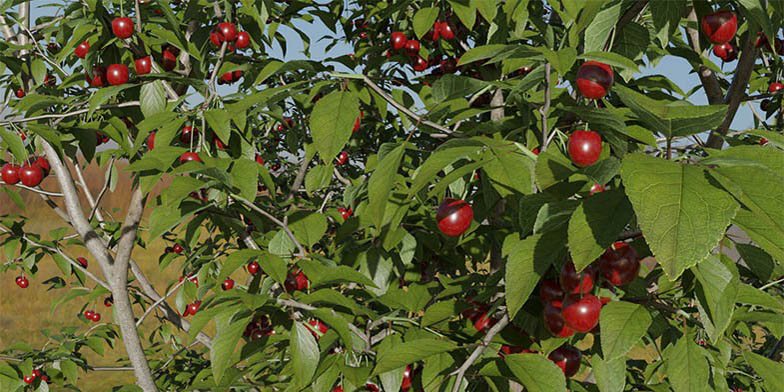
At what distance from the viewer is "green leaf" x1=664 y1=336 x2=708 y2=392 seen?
95 cm

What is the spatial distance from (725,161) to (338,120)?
618 mm

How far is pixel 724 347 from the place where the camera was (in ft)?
4.40

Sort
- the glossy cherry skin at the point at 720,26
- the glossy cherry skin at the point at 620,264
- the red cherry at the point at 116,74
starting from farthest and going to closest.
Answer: the red cherry at the point at 116,74, the glossy cherry skin at the point at 720,26, the glossy cherry skin at the point at 620,264

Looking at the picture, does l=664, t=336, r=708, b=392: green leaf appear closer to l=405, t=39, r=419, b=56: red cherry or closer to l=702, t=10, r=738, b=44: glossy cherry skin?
l=702, t=10, r=738, b=44: glossy cherry skin

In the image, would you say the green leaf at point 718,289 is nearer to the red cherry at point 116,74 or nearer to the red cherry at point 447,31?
the red cherry at point 447,31

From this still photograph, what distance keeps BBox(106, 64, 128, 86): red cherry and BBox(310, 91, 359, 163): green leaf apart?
4.12 feet

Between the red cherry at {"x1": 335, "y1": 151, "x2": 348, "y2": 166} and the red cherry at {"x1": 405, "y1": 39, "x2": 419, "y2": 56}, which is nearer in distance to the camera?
the red cherry at {"x1": 405, "y1": 39, "x2": 419, "y2": 56}

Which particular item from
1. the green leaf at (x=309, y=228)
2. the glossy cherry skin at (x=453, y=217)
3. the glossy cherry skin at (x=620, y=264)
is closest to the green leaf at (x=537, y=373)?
the glossy cherry skin at (x=620, y=264)

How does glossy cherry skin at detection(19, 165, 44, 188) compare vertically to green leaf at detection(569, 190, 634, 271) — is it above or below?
below

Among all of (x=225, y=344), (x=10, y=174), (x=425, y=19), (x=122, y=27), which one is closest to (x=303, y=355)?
(x=225, y=344)

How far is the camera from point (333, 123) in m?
1.01

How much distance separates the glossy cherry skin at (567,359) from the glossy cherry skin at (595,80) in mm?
573

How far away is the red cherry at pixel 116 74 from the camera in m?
1.97

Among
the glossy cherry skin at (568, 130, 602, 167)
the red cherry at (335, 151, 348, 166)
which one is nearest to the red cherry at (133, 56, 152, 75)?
the red cherry at (335, 151, 348, 166)
